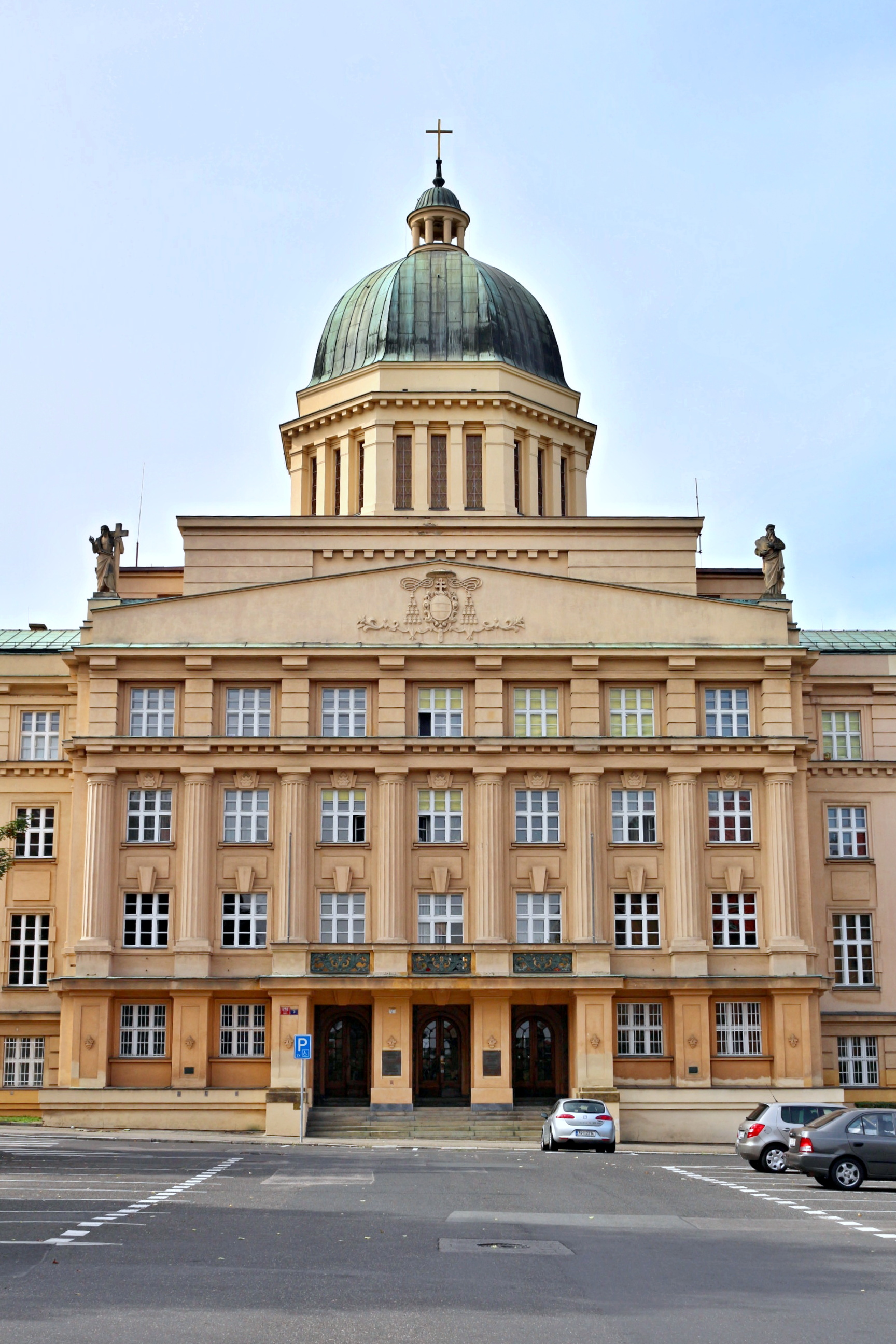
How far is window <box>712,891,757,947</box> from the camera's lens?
50.6m

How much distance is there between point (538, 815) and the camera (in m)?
51.1

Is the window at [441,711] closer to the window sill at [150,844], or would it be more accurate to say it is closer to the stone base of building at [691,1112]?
the window sill at [150,844]

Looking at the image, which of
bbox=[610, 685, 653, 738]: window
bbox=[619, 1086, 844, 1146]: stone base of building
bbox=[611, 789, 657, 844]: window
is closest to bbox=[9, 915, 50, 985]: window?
bbox=[611, 789, 657, 844]: window

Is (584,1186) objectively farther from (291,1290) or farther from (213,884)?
(213,884)

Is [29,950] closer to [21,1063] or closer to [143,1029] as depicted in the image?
[21,1063]

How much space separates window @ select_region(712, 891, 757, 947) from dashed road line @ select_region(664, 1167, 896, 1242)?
585 inches

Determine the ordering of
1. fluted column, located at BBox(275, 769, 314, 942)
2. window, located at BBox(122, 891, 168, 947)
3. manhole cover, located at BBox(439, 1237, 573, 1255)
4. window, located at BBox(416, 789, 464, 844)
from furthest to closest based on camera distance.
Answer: window, located at BBox(416, 789, 464, 844) < window, located at BBox(122, 891, 168, 947) < fluted column, located at BBox(275, 769, 314, 942) < manhole cover, located at BBox(439, 1237, 573, 1255)

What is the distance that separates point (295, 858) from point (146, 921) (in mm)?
5020

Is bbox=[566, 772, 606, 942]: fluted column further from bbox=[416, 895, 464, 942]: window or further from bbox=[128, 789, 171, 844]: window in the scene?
bbox=[128, 789, 171, 844]: window

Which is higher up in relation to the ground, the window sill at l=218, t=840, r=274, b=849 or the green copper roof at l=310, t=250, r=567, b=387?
the green copper roof at l=310, t=250, r=567, b=387

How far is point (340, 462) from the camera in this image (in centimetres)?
6081

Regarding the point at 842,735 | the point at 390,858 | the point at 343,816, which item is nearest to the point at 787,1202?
the point at 390,858

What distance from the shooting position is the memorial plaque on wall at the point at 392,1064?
159 feet

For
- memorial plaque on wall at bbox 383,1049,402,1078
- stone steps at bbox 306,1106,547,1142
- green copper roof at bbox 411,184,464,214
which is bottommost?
stone steps at bbox 306,1106,547,1142
